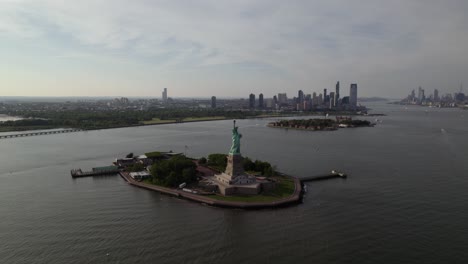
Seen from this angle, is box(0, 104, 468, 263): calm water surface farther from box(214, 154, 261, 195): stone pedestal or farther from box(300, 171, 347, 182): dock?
box(214, 154, 261, 195): stone pedestal

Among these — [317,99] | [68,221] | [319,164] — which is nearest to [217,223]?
[68,221]

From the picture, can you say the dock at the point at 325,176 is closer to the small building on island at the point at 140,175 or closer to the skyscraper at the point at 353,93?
the small building on island at the point at 140,175

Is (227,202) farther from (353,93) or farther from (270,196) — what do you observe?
(353,93)

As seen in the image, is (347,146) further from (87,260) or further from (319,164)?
(87,260)

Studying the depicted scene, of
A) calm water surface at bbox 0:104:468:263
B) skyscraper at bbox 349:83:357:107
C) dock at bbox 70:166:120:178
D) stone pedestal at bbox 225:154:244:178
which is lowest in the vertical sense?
calm water surface at bbox 0:104:468:263

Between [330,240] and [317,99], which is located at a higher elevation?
[317,99]

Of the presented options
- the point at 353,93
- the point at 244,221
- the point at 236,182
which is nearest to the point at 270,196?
the point at 236,182

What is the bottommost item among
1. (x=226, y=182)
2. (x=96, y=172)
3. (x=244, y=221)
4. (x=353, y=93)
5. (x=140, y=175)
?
(x=244, y=221)

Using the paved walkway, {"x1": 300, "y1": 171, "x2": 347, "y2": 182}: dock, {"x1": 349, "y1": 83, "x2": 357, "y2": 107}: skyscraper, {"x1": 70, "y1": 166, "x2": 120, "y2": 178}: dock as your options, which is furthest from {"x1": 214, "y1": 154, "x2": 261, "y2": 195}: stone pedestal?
{"x1": 349, "y1": 83, "x2": 357, "y2": 107}: skyscraper
